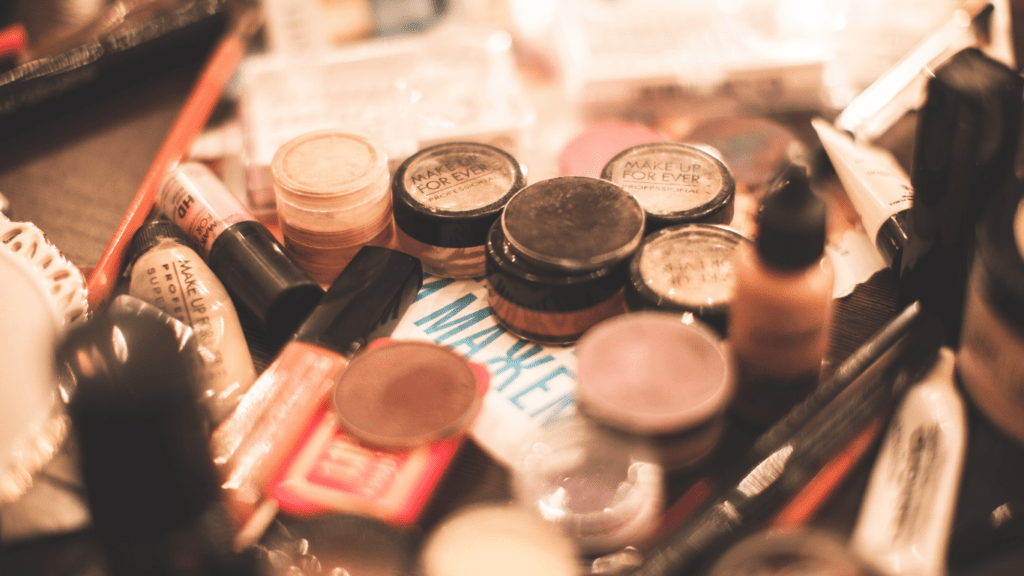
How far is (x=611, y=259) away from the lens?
1.94 ft

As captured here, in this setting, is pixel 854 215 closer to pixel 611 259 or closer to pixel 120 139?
pixel 611 259

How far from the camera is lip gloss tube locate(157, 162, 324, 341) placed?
644 millimetres

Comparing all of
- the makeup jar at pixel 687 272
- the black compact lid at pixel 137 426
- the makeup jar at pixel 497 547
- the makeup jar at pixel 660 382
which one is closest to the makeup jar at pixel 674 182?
the makeup jar at pixel 687 272

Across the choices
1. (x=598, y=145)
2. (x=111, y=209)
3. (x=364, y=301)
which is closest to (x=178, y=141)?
(x=111, y=209)

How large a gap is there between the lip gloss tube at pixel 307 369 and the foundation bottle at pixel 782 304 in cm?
26

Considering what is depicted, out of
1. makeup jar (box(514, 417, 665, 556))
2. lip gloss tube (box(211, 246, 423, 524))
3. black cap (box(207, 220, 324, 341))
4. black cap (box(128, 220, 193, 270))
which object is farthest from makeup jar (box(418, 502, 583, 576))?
black cap (box(128, 220, 193, 270))

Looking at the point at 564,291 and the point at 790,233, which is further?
the point at 564,291

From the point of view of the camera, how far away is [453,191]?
0.70 m

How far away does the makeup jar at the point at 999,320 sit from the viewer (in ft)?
1.49

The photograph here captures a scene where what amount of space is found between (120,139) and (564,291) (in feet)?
1.96

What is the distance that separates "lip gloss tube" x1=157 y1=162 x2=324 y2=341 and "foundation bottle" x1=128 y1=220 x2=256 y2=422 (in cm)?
2

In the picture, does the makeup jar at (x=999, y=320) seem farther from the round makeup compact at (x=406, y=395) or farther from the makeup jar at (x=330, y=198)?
the makeup jar at (x=330, y=198)

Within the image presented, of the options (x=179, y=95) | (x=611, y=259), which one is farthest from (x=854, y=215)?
(x=179, y=95)

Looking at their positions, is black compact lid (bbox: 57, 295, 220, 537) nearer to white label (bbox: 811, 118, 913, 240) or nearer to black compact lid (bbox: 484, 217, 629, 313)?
black compact lid (bbox: 484, 217, 629, 313)
